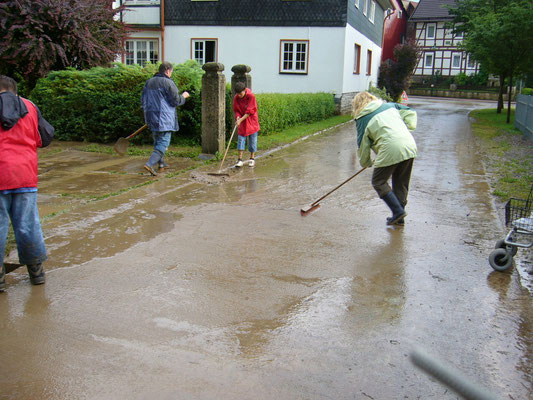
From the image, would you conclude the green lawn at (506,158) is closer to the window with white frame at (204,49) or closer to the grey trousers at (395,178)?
the grey trousers at (395,178)

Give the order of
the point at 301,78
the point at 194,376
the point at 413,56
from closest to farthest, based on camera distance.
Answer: the point at 194,376 → the point at 301,78 → the point at 413,56

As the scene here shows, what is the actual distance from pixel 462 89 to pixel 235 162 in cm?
4413

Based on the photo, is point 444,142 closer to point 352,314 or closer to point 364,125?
point 364,125

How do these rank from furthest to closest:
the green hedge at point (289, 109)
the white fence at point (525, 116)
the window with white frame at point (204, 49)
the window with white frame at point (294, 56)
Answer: the window with white frame at point (204, 49), the window with white frame at point (294, 56), the white fence at point (525, 116), the green hedge at point (289, 109)

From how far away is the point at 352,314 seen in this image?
13.5 ft

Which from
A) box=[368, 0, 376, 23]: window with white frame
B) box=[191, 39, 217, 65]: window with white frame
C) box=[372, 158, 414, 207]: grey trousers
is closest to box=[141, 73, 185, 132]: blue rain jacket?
box=[372, 158, 414, 207]: grey trousers

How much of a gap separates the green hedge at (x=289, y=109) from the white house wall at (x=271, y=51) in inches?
54.6

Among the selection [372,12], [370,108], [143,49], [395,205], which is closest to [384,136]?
[370,108]

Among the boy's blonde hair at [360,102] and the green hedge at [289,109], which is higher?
→ the boy's blonde hair at [360,102]

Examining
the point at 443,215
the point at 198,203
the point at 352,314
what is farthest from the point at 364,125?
the point at 352,314

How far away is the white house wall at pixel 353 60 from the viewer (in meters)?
23.7

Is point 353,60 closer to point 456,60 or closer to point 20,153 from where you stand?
point 20,153

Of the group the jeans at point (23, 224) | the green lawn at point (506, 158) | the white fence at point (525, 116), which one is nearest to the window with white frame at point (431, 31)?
the green lawn at point (506, 158)

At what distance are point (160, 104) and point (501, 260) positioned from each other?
6.25m
